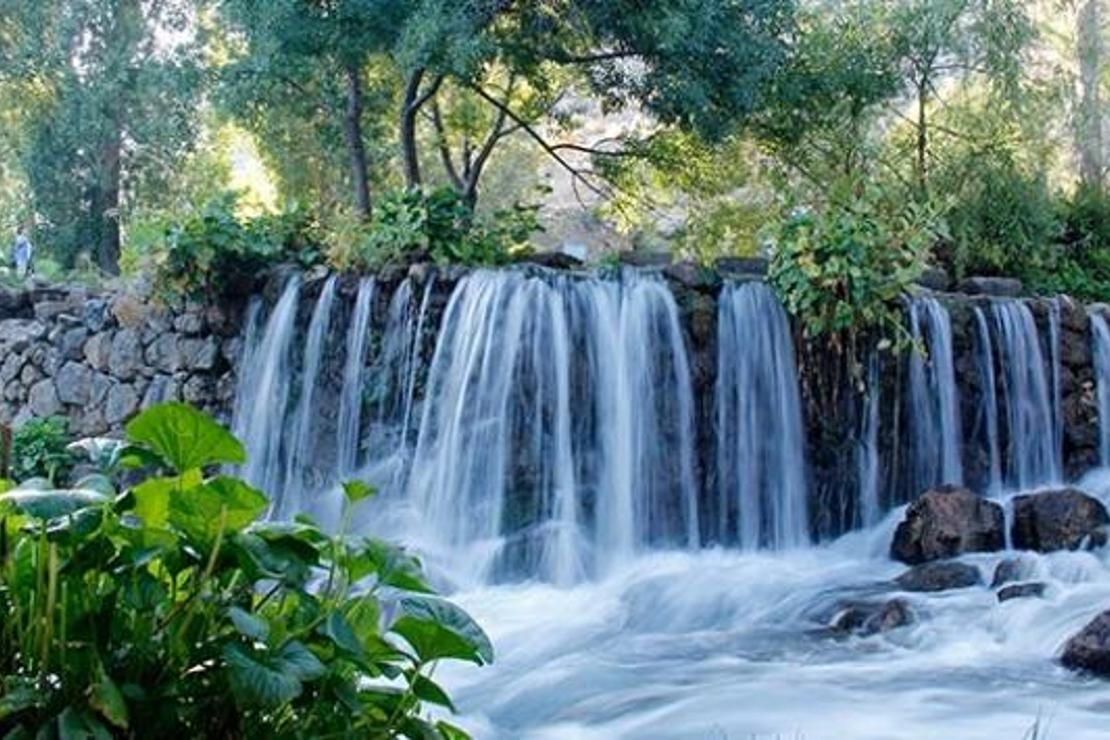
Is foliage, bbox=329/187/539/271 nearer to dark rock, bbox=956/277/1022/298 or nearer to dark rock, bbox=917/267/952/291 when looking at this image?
dark rock, bbox=917/267/952/291

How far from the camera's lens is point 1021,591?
5.97 m

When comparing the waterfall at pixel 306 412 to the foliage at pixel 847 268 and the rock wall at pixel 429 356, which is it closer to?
the rock wall at pixel 429 356

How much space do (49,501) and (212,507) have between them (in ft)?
0.69

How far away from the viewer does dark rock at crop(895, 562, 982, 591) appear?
632 cm

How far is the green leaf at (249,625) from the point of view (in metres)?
1.66

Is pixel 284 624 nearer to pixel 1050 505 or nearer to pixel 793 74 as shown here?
pixel 1050 505

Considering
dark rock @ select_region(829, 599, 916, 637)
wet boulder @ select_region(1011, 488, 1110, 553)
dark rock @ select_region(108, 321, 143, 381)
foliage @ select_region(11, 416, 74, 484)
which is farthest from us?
dark rock @ select_region(108, 321, 143, 381)

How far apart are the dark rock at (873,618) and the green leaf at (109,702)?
464cm

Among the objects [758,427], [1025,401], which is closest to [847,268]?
[758,427]

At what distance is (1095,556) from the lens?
6719 millimetres

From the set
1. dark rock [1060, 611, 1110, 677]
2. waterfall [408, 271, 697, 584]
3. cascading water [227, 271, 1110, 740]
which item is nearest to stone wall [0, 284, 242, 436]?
cascading water [227, 271, 1110, 740]

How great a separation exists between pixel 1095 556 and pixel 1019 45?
6.78 m

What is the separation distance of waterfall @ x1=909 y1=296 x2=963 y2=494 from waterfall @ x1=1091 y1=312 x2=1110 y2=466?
47.7 inches

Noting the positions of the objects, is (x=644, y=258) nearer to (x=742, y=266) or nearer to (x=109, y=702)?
(x=742, y=266)
